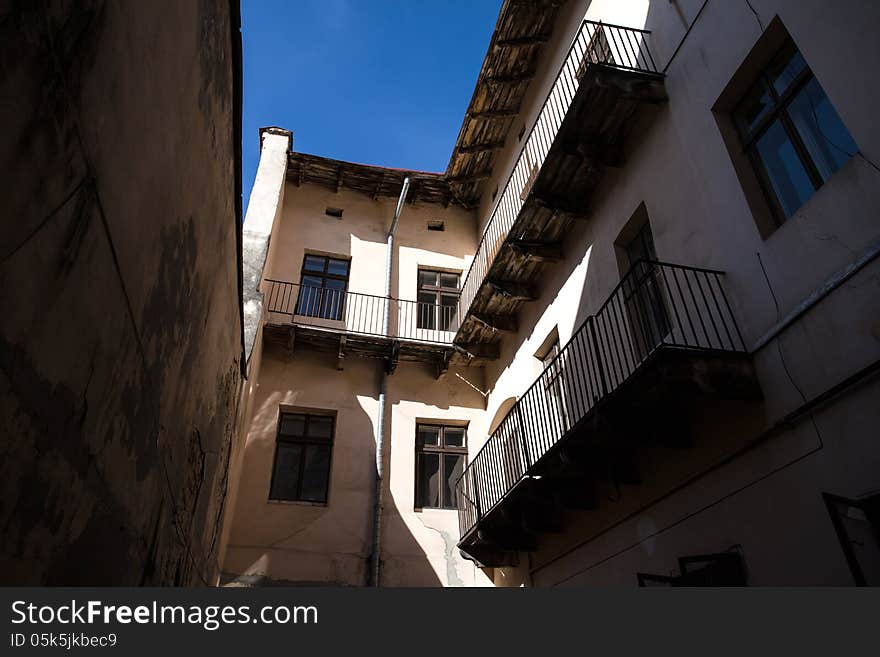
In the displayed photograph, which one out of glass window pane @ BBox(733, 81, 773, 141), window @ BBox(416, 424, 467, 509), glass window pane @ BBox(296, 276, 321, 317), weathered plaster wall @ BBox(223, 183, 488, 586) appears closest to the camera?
glass window pane @ BBox(733, 81, 773, 141)

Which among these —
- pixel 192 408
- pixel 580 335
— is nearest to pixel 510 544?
pixel 580 335

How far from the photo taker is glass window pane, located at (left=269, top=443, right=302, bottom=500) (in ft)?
41.2

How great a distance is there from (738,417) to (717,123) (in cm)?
344

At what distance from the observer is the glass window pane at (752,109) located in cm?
663

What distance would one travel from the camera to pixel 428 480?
1354cm

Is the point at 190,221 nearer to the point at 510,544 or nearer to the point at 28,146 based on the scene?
the point at 28,146

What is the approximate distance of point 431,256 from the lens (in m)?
16.9

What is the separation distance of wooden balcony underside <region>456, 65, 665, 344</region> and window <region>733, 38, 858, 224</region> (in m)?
1.84

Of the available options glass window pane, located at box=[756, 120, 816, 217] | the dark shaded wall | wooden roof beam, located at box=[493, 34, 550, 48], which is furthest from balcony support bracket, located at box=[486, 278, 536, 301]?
the dark shaded wall

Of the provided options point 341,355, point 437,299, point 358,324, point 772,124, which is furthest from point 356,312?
point 772,124

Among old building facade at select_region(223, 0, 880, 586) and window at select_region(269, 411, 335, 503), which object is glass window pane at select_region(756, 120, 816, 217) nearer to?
old building facade at select_region(223, 0, 880, 586)

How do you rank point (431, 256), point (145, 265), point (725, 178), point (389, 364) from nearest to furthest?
1. point (145, 265)
2. point (725, 178)
3. point (389, 364)
4. point (431, 256)

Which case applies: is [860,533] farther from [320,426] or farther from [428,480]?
[320,426]

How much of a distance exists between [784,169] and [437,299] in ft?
35.2
